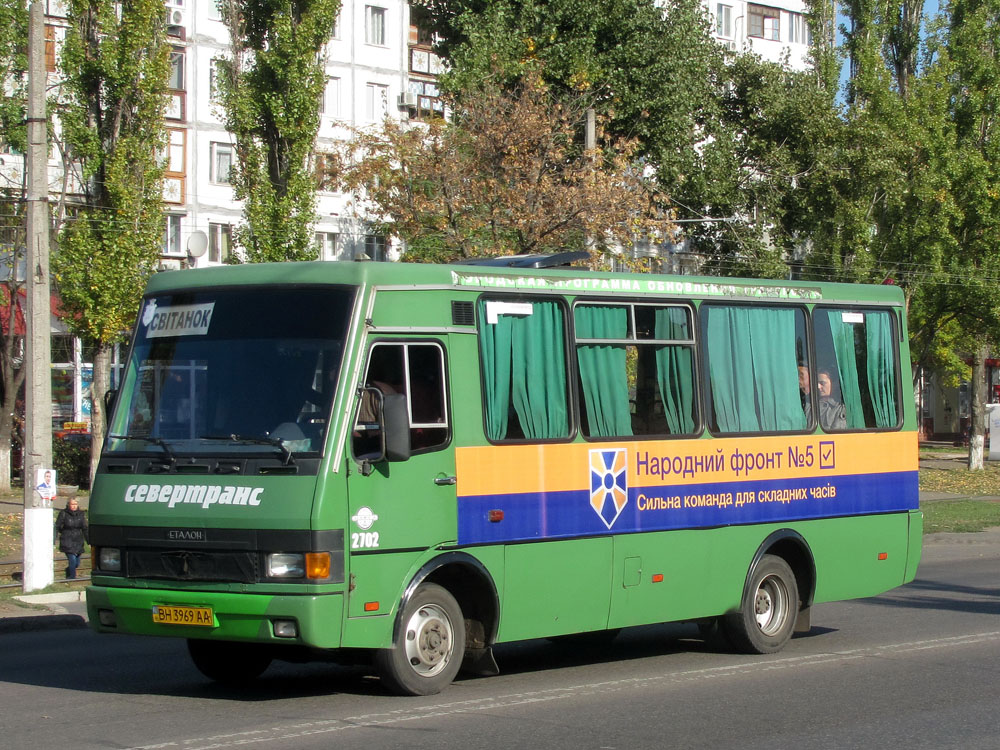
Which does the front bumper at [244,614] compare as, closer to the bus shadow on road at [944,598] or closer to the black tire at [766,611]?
the black tire at [766,611]

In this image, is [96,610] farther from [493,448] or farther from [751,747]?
[751,747]

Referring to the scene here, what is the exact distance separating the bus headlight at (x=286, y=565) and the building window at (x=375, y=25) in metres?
47.1

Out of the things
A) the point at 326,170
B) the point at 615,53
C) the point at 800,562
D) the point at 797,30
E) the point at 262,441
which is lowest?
the point at 800,562

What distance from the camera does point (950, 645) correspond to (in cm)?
1253

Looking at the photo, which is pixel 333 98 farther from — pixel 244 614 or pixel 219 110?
pixel 244 614

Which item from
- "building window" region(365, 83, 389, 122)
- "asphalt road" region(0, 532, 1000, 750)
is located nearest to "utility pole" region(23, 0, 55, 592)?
"asphalt road" region(0, 532, 1000, 750)

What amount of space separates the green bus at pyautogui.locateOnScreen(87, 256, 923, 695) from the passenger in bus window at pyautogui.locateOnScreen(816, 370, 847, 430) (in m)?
0.43

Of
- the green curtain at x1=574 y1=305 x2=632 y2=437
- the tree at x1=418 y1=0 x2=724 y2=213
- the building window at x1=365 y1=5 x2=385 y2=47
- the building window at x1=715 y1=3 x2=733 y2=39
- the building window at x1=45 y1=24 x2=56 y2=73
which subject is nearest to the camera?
the green curtain at x1=574 y1=305 x2=632 y2=437

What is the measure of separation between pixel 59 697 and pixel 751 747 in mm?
4620

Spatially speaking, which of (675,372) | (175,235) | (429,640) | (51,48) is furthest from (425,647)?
(175,235)

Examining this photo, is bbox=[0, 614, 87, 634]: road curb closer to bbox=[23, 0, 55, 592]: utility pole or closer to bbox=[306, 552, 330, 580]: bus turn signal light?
bbox=[23, 0, 55, 592]: utility pole

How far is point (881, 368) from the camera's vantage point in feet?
44.9

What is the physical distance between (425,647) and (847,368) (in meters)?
5.48

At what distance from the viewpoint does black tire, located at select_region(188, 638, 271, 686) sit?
1038cm
